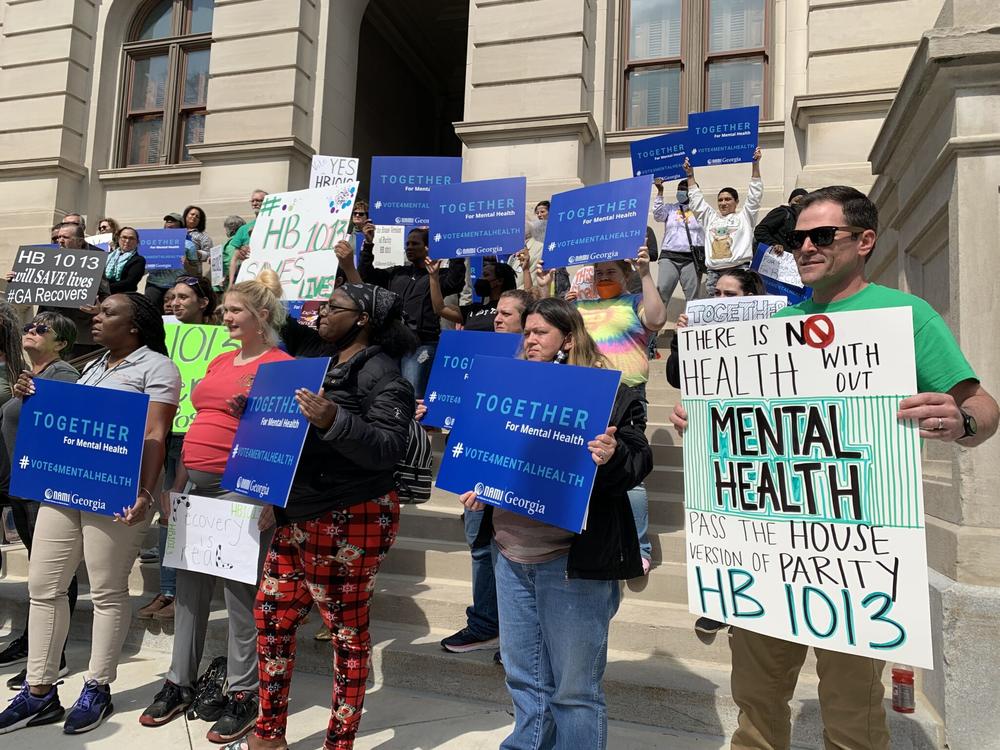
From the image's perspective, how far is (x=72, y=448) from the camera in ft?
12.8

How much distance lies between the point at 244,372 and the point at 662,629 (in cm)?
269

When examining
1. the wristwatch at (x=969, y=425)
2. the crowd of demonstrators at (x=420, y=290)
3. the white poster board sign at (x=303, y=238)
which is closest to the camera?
the wristwatch at (x=969, y=425)

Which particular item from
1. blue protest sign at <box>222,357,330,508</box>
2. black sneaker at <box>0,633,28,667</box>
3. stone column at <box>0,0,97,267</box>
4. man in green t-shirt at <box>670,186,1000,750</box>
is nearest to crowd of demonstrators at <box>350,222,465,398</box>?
blue protest sign at <box>222,357,330,508</box>

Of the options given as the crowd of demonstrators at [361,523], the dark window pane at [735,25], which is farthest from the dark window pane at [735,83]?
the crowd of demonstrators at [361,523]

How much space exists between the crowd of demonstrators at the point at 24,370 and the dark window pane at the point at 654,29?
31.5 ft

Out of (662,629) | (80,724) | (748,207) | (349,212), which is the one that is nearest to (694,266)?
(748,207)

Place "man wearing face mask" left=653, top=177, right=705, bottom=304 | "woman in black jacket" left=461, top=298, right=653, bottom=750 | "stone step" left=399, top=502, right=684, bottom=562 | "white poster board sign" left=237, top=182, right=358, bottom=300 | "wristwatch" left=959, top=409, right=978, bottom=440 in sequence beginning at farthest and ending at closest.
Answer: "man wearing face mask" left=653, top=177, right=705, bottom=304
"white poster board sign" left=237, top=182, right=358, bottom=300
"stone step" left=399, top=502, right=684, bottom=562
"woman in black jacket" left=461, top=298, right=653, bottom=750
"wristwatch" left=959, top=409, right=978, bottom=440

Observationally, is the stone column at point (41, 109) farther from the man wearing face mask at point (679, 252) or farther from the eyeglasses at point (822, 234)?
the eyeglasses at point (822, 234)

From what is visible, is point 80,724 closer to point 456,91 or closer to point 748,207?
point 748,207

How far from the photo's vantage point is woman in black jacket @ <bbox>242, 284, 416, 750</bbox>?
10.7 ft

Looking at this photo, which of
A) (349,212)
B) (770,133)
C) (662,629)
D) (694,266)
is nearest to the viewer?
(662,629)

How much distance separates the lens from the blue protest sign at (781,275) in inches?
235

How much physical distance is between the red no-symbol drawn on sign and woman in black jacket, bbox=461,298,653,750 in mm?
676

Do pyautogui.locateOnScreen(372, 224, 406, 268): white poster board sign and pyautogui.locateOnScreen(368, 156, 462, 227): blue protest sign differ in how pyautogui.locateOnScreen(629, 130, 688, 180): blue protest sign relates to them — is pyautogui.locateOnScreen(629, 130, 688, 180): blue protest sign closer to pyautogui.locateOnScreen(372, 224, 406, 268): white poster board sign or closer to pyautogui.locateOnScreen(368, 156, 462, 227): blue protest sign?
pyautogui.locateOnScreen(368, 156, 462, 227): blue protest sign
